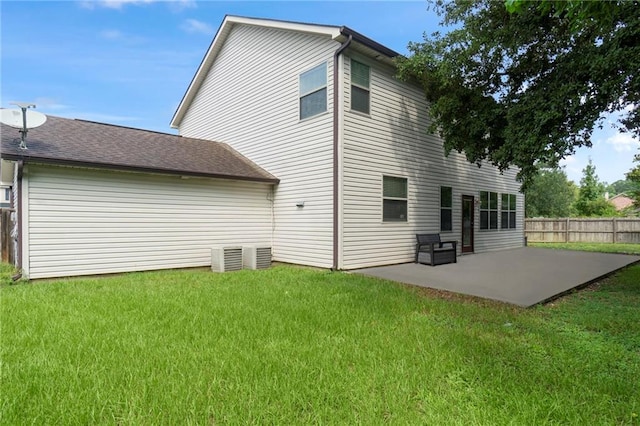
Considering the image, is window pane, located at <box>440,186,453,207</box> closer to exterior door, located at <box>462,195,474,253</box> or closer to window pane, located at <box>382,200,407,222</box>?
exterior door, located at <box>462,195,474,253</box>

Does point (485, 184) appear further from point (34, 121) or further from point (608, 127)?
point (34, 121)

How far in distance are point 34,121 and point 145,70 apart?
6.26m

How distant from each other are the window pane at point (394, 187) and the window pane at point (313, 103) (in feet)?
8.04

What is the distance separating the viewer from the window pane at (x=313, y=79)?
8.13 m

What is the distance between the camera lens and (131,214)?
7500 millimetres

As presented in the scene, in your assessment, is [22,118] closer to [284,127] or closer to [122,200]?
[122,200]

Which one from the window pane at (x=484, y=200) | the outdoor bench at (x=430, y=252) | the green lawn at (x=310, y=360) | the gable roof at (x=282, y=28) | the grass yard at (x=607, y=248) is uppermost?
the gable roof at (x=282, y=28)

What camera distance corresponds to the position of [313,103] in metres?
8.40

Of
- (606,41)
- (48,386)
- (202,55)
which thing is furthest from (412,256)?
(202,55)

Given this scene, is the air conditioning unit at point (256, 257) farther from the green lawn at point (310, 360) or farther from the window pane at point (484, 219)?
the window pane at point (484, 219)

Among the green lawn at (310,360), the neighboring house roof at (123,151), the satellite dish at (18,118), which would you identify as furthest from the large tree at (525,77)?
the satellite dish at (18,118)

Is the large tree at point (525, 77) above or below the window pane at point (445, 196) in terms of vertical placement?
above

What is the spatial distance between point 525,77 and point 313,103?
4.93 m

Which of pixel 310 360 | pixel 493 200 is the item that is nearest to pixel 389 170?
pixel 493 200
